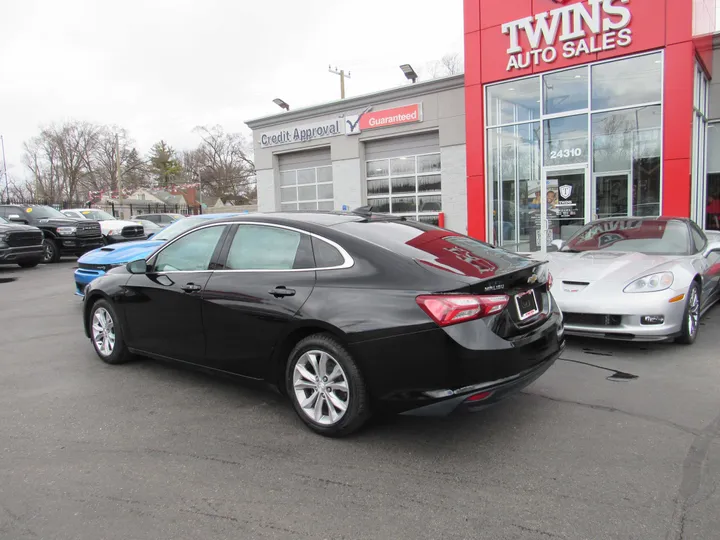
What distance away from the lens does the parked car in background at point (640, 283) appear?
5.29 m

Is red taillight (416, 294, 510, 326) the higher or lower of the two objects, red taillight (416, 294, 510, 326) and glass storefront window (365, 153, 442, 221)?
the lower

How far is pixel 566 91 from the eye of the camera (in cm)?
1307

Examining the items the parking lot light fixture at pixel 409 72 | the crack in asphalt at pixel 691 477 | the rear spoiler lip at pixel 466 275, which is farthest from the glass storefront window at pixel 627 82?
the rear spoiler lip at pixel 466 275

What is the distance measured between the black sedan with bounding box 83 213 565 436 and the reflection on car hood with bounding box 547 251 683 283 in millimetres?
1998

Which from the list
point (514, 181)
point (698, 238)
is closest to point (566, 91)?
point (514, 181)

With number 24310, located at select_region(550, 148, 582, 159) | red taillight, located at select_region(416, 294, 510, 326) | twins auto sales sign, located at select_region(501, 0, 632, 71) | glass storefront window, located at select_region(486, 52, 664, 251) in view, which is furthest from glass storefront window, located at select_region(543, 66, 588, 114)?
Result: red taillight, located at select_region(416, 294, 510, 326)

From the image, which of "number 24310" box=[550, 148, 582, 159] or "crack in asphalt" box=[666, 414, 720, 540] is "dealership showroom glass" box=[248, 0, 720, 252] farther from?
"crack in asphalt" box=[666, 414, 720, 540]

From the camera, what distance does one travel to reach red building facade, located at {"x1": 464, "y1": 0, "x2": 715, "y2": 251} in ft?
38.1

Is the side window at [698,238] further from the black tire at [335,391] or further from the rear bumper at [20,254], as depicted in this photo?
the rear bumper at [20,254]

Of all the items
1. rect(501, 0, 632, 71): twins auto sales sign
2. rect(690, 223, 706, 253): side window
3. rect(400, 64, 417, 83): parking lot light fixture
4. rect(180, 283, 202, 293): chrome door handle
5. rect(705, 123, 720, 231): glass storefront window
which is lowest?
rect(180, 283, 202, 293): chrome door handle

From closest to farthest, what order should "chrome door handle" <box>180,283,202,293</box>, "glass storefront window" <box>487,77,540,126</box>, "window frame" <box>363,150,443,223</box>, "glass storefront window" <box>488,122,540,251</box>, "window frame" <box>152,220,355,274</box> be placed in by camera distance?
"window frame" <box>152,220,355,274</box>
"chrome door handle" <box>180,283,202,293</box>
"glass storefront window" <box>487,77,540,126</box>
"glass storefront window" <box>488,122,540,251</box>
"window frame" <box>363,150,443,223</box>

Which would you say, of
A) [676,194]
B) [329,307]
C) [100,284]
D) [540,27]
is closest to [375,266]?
[329,307]

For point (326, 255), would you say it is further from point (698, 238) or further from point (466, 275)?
point (698, 238)

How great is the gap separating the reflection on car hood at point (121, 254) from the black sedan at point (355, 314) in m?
3.60
